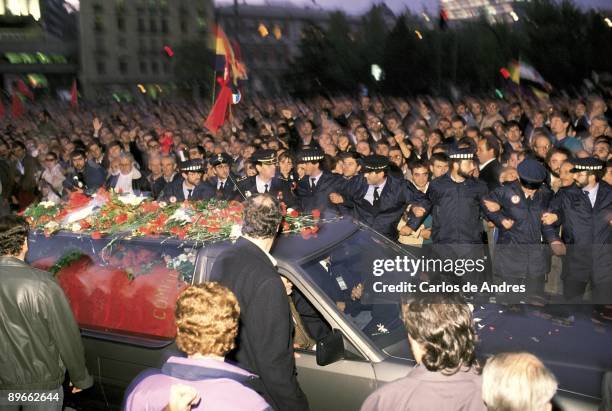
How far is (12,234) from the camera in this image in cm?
397

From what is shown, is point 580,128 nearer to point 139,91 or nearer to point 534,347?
point 534,347

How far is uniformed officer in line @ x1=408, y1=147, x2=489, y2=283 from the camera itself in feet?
21.2

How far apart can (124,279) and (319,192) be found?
10.9ft

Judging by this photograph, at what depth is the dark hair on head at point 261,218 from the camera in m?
3.72

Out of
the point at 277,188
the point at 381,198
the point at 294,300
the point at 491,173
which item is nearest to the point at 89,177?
the point at 277,188

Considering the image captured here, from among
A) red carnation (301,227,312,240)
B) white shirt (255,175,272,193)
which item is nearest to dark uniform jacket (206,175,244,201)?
white shirt (255,175,272,193)

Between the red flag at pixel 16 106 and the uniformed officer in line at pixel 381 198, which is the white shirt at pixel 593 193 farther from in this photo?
the red flag at pixel 16 106

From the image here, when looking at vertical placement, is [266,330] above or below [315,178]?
below

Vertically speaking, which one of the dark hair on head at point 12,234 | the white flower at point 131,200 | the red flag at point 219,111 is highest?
the red flag at point 219,111

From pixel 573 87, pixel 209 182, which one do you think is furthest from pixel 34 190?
pixel 573 87

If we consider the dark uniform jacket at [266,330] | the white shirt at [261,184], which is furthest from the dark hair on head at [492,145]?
the dark uniform jacket at [266,330]

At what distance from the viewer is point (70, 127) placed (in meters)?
21.3

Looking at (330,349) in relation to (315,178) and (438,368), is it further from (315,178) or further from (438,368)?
(315,178)

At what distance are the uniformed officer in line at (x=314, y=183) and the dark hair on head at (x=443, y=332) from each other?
476cm
